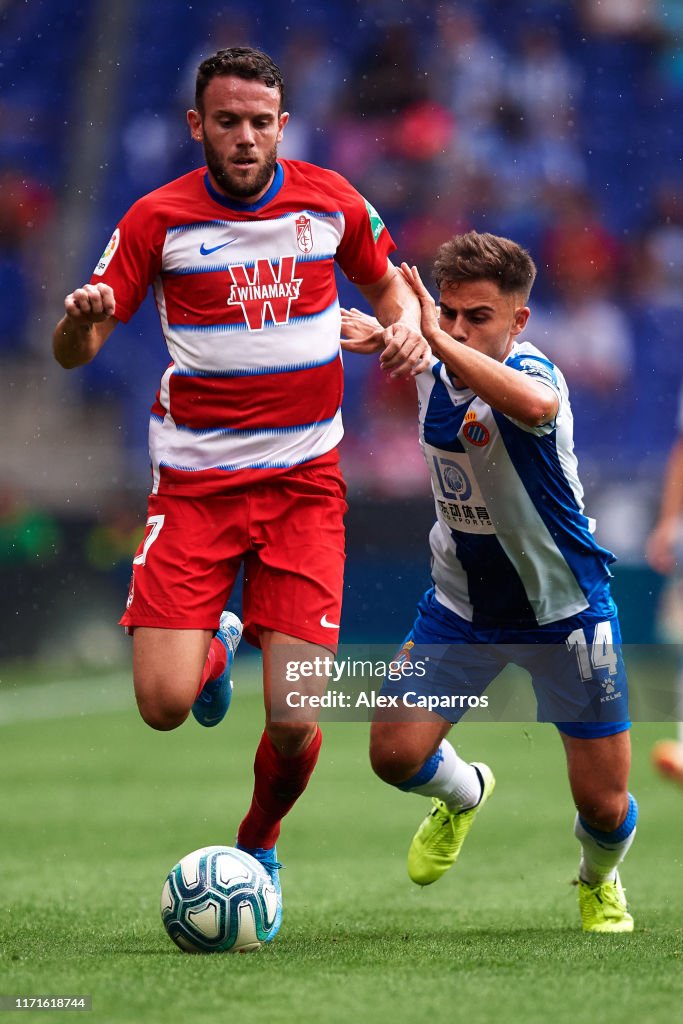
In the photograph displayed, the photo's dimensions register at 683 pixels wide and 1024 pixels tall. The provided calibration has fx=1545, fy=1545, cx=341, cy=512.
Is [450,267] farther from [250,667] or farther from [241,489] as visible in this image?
[250,667]

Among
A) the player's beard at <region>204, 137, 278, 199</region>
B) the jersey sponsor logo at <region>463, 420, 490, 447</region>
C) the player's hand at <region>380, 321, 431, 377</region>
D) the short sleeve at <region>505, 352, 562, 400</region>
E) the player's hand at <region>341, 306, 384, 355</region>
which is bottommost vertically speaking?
the jersey sponsor logo at <region>463, 420, 490, 447</region>

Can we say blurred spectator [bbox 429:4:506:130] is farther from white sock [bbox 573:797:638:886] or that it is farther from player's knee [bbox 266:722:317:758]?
player's knee [bbox 266:722:317:758]

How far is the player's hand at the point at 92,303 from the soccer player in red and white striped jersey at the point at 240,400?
0.29 metres

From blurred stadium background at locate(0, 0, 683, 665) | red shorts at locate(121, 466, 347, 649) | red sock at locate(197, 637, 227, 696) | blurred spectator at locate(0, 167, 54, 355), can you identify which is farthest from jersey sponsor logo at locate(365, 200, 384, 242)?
blurred spectator at locate(0, 167, 54, 355)

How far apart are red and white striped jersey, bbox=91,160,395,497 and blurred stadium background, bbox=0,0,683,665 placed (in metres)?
6.31

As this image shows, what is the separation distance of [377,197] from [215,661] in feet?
28.7

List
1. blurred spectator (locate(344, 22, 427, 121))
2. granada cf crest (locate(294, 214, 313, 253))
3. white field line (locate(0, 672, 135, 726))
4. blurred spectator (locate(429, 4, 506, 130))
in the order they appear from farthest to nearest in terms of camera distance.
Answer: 1. blurred spectator (locate(429, 4, 506, 130))
2. blurred spectator (locate(344, 22, 427, 121))
3. white field line (locate(0, 672, 135, 726))
4. granada cf crest (locate(294, 214, 313, 253))

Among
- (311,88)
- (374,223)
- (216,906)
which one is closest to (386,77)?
(311,88)

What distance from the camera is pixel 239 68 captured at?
174 inches

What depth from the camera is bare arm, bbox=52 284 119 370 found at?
4.03 metres

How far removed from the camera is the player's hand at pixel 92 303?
4.02 meters

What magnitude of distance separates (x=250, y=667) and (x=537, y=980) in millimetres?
8039

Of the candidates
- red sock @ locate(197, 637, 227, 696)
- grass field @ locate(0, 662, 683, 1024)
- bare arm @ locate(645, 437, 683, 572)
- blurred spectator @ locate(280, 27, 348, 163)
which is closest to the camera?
grass field @ locate(0, 662, 683, 1024)

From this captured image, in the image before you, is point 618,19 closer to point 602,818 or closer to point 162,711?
point 602,818
